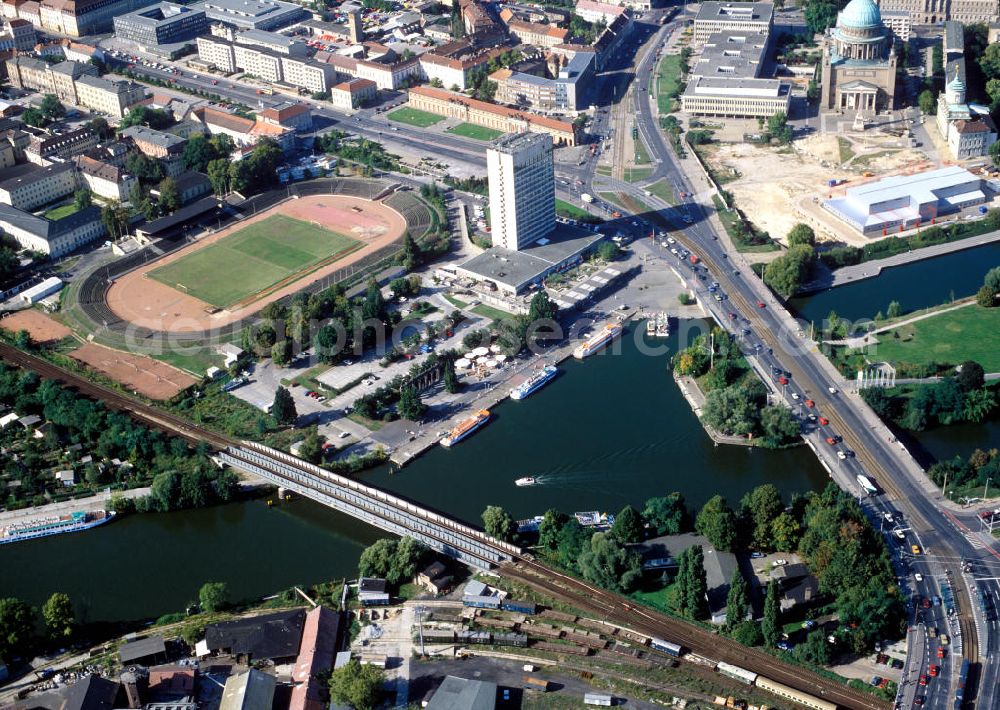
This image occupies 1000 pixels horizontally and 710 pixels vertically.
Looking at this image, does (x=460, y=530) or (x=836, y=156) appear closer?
(x=460, y=530)

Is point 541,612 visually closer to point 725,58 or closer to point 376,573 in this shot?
point 376,573

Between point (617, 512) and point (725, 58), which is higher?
point (725, 58)

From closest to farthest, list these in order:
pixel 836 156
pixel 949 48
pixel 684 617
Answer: pixel 684 617, pixel 836 156, pixel 949 48

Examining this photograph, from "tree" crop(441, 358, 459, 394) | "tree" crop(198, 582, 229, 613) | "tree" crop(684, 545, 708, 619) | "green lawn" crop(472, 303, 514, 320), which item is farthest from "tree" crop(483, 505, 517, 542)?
"green lawn" crop(472, 303, 514, 320)

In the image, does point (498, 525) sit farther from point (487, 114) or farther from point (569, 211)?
point (487, 114)

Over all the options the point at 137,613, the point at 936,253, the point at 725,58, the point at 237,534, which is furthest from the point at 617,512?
the point at 725,58

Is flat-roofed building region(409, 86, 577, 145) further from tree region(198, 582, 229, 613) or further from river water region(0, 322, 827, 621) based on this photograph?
tree region(198, 582, 229, 613)

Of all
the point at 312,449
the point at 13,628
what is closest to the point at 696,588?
the point at 312,449
